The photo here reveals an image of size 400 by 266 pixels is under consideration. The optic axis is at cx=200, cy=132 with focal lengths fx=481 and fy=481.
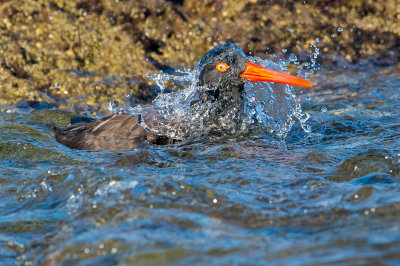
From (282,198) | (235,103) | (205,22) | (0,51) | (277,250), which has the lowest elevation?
(277,250)

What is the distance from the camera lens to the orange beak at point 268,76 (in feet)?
15.7

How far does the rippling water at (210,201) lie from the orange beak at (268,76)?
586 mm

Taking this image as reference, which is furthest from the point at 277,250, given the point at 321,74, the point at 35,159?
the point at 321,74

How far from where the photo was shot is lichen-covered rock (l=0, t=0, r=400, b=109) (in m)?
6.62

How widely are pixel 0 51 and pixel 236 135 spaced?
146 inches

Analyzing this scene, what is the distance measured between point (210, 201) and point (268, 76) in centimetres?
206

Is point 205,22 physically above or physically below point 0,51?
above

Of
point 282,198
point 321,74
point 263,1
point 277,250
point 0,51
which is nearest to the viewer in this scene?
point 277,250

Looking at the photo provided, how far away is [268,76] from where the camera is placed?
489cm

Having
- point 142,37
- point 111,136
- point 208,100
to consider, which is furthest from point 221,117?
point 142,37

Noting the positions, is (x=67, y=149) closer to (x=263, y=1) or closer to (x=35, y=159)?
(x=35, y=159)

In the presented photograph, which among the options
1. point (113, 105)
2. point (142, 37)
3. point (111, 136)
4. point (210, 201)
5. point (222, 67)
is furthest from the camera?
point (142, 37)

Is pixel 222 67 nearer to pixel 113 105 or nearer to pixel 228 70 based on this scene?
pixel 228 70

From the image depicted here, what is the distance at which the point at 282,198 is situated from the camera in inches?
129
